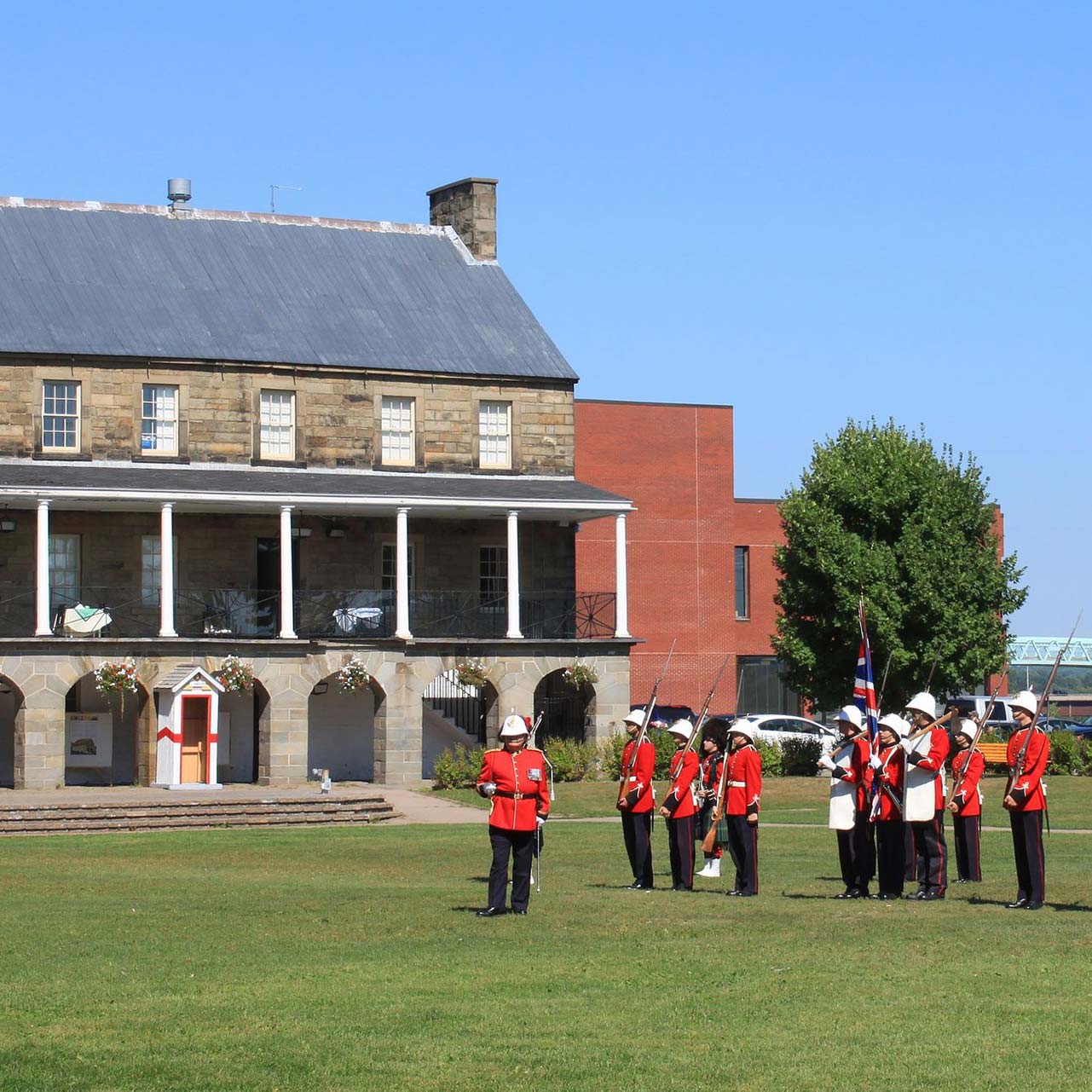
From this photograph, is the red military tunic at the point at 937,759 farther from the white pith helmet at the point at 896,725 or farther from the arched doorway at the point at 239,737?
the arched doorway at the point at 239,737

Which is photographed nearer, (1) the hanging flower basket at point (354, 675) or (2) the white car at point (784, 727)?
(1) the hanging flower basket at point (354, 675)

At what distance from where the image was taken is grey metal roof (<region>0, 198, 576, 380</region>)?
42750mm

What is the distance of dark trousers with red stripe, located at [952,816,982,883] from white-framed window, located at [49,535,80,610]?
2495 centimetres

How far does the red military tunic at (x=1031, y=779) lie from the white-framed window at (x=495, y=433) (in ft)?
92.0

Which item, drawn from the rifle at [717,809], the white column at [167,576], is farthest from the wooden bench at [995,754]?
the rifle at [717,809]

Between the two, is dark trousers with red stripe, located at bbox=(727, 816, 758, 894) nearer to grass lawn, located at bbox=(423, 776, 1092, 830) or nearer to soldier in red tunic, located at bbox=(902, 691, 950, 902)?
soldier in red tunic, located at bbox=(902, 691, 950, 902)

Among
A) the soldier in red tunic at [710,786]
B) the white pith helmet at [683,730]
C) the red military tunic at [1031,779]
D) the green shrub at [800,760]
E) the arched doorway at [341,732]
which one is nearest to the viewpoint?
the red military tunic at [1031,779]

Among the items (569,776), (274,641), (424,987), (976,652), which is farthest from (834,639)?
(424,987)

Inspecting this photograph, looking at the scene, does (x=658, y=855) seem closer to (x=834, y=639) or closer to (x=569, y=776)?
(x=569, y=776)

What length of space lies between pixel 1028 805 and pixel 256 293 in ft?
99.6

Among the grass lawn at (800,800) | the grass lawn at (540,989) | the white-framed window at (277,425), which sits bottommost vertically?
the grass lawn at (800,800)

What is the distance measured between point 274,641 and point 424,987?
2826 cm

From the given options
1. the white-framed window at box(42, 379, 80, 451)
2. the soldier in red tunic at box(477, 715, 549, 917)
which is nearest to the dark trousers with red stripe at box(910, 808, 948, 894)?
the soldier in red tunic at box(477, 715, 549, 917)

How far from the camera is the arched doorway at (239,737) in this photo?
4244cm
